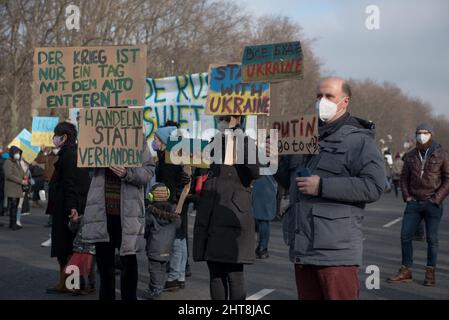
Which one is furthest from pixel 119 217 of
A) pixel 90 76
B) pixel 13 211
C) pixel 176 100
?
pixel 176 100

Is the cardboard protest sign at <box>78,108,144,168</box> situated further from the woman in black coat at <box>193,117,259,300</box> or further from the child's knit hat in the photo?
the child's knit hat

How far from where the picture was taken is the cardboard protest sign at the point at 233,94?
684 cm

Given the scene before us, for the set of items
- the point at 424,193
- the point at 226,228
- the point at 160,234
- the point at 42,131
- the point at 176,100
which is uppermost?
the point at 176,100

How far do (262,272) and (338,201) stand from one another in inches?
218

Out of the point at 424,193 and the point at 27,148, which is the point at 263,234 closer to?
the point at 424,193

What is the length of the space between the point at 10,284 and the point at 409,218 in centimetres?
455

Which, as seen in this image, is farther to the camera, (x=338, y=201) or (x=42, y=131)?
(x=42, y=131)

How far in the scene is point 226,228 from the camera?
6488 millimetres

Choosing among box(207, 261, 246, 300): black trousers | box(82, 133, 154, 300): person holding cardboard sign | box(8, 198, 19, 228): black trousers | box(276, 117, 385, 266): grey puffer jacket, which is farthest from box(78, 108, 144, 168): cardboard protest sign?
box(8, 198, 19, 228): black trousers

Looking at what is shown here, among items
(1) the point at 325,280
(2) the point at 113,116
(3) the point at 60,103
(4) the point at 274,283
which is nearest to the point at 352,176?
(1) the point at 325,280

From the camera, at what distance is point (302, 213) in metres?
4.99

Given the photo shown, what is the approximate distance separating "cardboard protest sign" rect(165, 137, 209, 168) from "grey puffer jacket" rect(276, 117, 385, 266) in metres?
2.64

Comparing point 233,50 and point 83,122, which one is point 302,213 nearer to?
point 83,122
